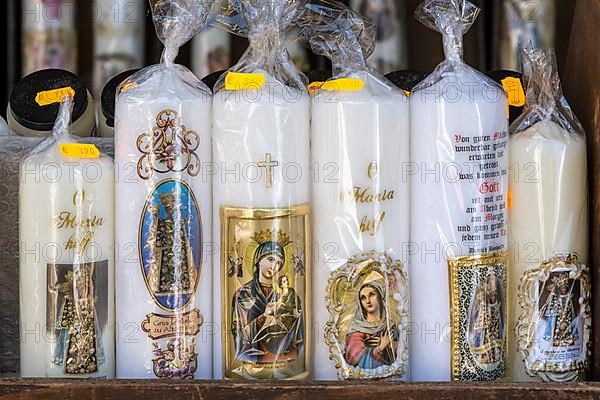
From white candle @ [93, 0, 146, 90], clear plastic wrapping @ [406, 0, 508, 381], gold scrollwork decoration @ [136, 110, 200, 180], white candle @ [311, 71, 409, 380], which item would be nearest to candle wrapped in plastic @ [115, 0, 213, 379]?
gold scrollwork decoration @ [136, 110, 200, 180]

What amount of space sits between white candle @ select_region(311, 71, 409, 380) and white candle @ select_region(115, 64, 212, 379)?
122 millimetres

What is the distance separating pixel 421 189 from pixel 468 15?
0.20 meters

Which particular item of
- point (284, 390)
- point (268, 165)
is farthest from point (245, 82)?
point (284, 390)

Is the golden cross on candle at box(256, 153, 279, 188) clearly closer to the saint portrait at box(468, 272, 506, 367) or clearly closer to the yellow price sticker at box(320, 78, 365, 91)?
the yellow price sticker at box(320, 78, 365, 91)

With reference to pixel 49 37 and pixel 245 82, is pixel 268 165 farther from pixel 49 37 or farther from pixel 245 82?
pixel 49 37

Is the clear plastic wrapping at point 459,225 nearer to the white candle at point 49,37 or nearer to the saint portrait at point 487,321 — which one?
the saint portrait at point 487,321

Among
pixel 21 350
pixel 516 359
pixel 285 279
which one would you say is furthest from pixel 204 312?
pixel 516 359

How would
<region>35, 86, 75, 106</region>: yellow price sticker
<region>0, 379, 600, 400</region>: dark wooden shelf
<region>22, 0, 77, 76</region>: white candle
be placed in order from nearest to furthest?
<region>0, 379, 600, 400</region>: dark wooden shelf, <region>35, 86, 75, 106</region>: yellow price sticker, <region>22, 0, 77, 76</region>: white candle

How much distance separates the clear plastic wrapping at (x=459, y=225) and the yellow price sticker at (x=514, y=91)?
0.09 metres

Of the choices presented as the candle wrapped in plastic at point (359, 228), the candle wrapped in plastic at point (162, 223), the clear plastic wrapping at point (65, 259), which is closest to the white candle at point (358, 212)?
the candle wrapped in plastic at point (359, 228)

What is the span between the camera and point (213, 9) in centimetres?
105

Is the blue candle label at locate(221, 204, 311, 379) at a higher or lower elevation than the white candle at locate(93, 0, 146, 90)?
lower

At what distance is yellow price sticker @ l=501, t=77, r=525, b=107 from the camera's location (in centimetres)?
104

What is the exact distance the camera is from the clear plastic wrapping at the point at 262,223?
91 cm
